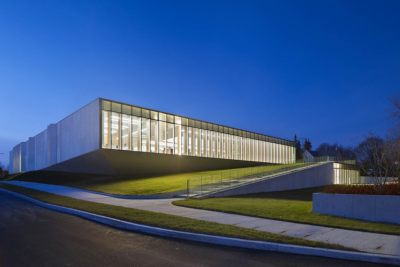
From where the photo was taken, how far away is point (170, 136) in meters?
40.9

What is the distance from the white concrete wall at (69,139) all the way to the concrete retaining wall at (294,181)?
18739 millimetres

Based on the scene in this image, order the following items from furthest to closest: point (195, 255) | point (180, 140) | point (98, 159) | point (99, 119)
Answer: point (180, 140)
point (98, 159)
point (99, 119)
point (195, 255)

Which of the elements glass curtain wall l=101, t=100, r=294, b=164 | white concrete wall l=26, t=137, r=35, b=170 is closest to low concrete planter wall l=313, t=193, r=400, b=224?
glass curtain wall l=101, t=100, r=294, b=164

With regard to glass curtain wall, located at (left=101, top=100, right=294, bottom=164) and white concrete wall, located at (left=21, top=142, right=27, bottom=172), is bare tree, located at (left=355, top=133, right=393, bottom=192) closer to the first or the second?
glass curtain wall, located at (left=101, top=100, right=294, bottom=164)

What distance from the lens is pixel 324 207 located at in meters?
11.9

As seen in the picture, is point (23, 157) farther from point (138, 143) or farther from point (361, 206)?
point (361, 206)

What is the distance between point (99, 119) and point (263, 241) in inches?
1174

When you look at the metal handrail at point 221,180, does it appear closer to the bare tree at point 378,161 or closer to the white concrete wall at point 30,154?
the bare tree at point 378,161

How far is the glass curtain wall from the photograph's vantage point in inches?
1384

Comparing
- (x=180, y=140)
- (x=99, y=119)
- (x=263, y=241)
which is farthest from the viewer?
(x=180, y=140)

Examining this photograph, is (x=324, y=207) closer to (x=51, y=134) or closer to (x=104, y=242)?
(x=104, y=242)

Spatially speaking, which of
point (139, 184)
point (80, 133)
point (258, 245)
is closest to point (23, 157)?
point (80, 133)

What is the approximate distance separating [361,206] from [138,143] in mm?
29600

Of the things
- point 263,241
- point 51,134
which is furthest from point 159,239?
point 51,134
